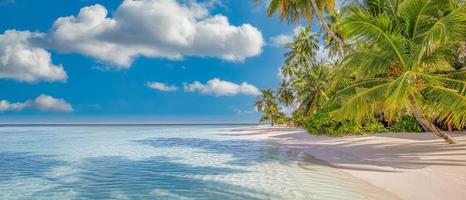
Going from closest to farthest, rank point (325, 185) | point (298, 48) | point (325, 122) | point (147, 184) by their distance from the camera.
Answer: point (325, 185)
point (147, 184)
point (325, 122)
point (298, 48)

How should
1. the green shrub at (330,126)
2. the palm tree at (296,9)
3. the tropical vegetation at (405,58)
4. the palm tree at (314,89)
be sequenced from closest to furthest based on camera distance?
1. the tropical vegetation at (405,58)
2. the palm tree at (296,9)
3. the green shrub at (330,126)
4. the palm tree at (314,89)

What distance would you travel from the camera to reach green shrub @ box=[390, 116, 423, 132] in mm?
21297

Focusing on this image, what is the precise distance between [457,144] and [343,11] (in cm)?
645

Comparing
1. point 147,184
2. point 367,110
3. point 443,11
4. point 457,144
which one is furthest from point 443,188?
point 457,144

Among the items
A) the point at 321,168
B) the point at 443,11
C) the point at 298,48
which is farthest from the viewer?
Result: the point at 298,48

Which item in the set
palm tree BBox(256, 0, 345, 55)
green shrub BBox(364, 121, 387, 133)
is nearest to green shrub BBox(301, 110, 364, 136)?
green shrub BBox(364, 121, 387, 133)

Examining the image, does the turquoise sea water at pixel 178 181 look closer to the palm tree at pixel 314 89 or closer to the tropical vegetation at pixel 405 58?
the tropical vegetation at pixel 405 58

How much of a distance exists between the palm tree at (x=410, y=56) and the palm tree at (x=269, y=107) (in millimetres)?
47407

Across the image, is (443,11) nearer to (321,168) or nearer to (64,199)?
(321,168)

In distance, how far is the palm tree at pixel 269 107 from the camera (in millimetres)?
59119

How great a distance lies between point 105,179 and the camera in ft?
31.2

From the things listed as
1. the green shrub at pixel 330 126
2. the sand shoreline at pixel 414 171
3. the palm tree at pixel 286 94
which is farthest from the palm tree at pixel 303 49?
the sand shoreline at pixel 414 171

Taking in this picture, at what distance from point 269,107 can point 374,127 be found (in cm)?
3694

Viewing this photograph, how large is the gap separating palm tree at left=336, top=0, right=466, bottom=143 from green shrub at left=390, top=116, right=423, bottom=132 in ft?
38.6
